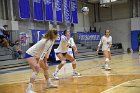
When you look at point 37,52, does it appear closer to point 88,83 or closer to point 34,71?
point 34,71

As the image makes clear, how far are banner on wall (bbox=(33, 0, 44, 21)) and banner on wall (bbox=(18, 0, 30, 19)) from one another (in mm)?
727

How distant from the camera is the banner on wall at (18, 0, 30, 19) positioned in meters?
15.8

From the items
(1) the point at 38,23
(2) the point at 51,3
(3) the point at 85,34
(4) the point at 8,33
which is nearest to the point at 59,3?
(2) the point at 51,3

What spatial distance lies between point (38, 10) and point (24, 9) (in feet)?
4.79

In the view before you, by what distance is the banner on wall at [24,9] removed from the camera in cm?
1577

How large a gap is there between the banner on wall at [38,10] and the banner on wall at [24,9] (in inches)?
28.6

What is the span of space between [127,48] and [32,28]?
1148cm

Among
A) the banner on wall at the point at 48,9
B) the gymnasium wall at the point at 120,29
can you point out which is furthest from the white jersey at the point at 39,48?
the gymnasium wall at the point at 120,29

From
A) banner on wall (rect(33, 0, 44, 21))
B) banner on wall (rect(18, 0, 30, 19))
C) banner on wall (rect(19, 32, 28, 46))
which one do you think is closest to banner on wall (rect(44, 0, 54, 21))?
banner on wall (rect(33, 0, 44, 21))

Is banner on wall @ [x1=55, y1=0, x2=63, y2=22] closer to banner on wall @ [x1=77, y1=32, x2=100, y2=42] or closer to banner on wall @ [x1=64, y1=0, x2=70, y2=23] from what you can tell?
banner on wall @ [x1=64, y1=0, x2=70, y2=23]

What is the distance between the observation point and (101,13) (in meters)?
26.8

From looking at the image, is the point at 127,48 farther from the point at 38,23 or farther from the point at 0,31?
the point at 0,31

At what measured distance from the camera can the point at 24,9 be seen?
1605cm

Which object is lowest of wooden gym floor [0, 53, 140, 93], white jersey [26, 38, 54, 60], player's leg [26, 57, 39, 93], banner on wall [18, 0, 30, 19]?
wooden gym floor [0, 53, 140, 93]
